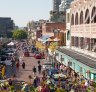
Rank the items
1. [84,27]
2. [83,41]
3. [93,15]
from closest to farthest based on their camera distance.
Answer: [93,15] < [84,27] < [83,41]

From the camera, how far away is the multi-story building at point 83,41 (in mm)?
33259

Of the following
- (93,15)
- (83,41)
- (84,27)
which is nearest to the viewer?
(93,15)

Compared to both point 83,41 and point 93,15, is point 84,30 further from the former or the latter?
point 93,15

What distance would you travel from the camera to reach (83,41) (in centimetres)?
4466

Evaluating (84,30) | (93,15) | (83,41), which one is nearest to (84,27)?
(84,30)

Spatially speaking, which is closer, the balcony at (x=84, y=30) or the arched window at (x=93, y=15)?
the balcony at (x=84, y=30)

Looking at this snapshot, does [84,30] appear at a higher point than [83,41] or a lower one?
higher

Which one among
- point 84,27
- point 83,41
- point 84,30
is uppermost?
point 84,27

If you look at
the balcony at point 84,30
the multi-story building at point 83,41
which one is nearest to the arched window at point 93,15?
the multi-story building at point 83,41

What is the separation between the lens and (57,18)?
148m

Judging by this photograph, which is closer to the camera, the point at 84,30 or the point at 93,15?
the point at 93,15

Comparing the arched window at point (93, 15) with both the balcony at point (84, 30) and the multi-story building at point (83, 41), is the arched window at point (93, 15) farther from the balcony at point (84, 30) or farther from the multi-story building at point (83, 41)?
the balcony at point (84, 30)

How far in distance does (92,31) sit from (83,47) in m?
6.99

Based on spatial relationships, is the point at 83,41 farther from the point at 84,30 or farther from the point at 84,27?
the point at 84,27
